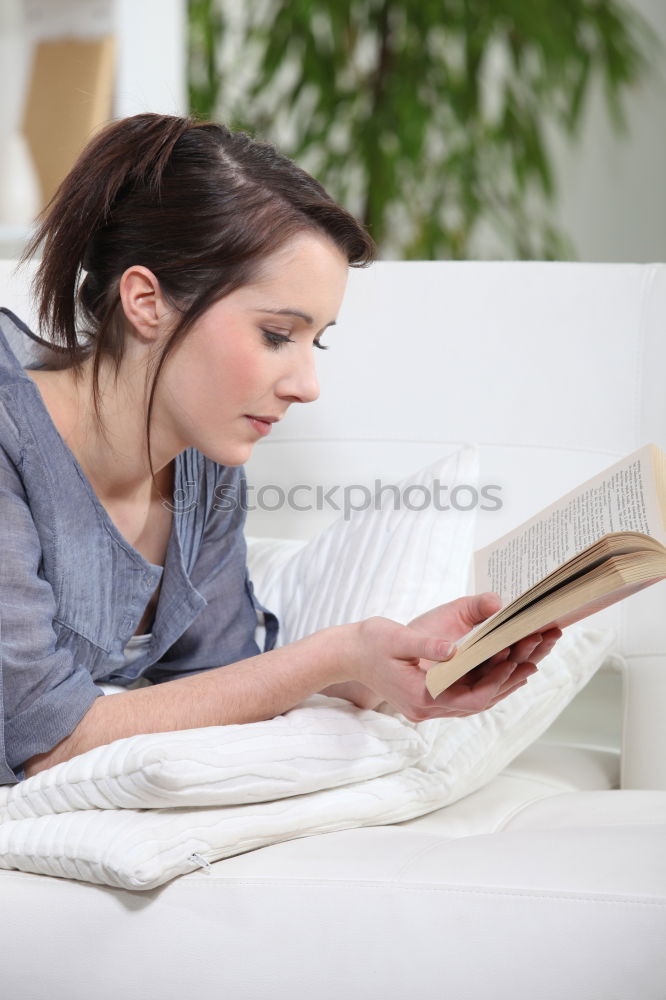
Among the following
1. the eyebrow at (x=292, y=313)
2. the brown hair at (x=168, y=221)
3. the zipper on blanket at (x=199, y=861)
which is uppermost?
the brown hair at (x=168, y=221)

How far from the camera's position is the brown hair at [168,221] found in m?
1.09

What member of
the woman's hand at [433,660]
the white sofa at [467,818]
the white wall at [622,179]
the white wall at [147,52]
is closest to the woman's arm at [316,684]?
the woman's hand at [433,660]

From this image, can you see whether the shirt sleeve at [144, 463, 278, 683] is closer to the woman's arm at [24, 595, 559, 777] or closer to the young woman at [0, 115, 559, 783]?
the young woman at [0, 115, 559, 783]

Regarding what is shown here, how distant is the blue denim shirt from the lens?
1020 millimetres

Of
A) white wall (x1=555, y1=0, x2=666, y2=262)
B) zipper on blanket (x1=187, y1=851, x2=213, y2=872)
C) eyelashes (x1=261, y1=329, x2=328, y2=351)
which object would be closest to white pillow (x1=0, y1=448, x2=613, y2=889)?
zipper on blanket (x1=187, y1=851, x2=213, y2=872)

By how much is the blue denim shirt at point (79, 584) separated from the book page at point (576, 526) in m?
0.35

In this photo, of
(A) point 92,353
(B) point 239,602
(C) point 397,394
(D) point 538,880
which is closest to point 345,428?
(C) point 397,394

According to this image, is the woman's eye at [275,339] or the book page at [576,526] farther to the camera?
the woman's eye at [275,339]

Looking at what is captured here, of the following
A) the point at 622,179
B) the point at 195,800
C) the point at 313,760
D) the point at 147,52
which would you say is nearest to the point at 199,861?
the point at 195,800

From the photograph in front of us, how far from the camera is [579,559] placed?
2.68 ft

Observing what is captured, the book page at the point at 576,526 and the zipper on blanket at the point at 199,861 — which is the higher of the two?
the book page at the point at 576,526

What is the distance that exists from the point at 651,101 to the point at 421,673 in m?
2.72

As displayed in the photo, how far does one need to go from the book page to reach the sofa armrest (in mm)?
362

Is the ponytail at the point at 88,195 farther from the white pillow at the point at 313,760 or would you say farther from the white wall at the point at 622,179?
the white wall at the point at 622,179
